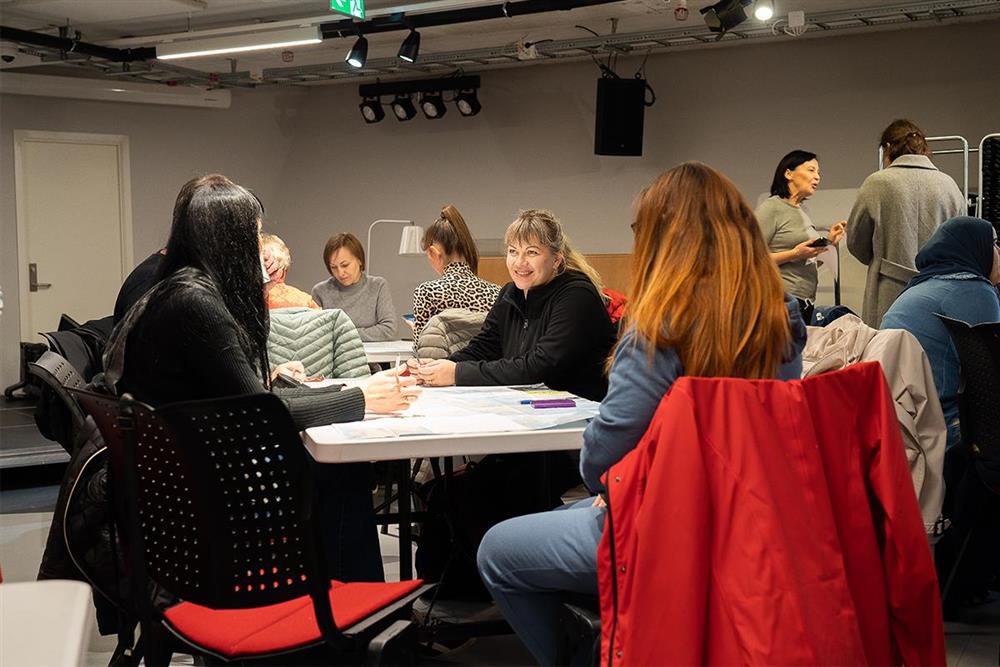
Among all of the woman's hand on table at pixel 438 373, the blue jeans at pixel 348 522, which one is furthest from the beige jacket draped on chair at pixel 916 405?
the blue jeans at pixel 348 522

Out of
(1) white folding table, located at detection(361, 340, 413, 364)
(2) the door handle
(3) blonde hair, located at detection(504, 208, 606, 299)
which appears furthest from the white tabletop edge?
(2) the door handle

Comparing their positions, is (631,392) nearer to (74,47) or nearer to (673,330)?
(673,330)

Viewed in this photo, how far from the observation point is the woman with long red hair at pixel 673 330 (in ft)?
6.16

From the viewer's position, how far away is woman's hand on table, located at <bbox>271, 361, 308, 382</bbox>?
3389 mm

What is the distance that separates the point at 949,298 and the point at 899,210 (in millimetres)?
1622

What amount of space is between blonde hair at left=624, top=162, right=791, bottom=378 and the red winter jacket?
0.50ft

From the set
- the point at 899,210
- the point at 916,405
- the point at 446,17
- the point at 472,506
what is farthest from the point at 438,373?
the point at 446,17

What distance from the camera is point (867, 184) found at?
5.10m

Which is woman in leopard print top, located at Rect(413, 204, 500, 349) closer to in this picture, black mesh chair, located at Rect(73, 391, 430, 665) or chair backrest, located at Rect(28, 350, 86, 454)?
chair backrest, located at Rect(28, 350, 86, 454)

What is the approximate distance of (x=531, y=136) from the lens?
9844 mm

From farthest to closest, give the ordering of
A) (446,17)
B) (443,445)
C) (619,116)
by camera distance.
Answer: (619,116) < (446,17) < (443,445)

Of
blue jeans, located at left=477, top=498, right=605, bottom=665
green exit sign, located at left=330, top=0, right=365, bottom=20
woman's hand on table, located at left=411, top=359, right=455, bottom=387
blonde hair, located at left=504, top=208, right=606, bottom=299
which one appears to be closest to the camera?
blue jeans, located at left=477, top=498, right=605, bottom=665

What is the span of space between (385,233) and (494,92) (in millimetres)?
1748

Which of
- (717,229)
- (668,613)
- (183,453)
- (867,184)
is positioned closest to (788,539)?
(668,613)
